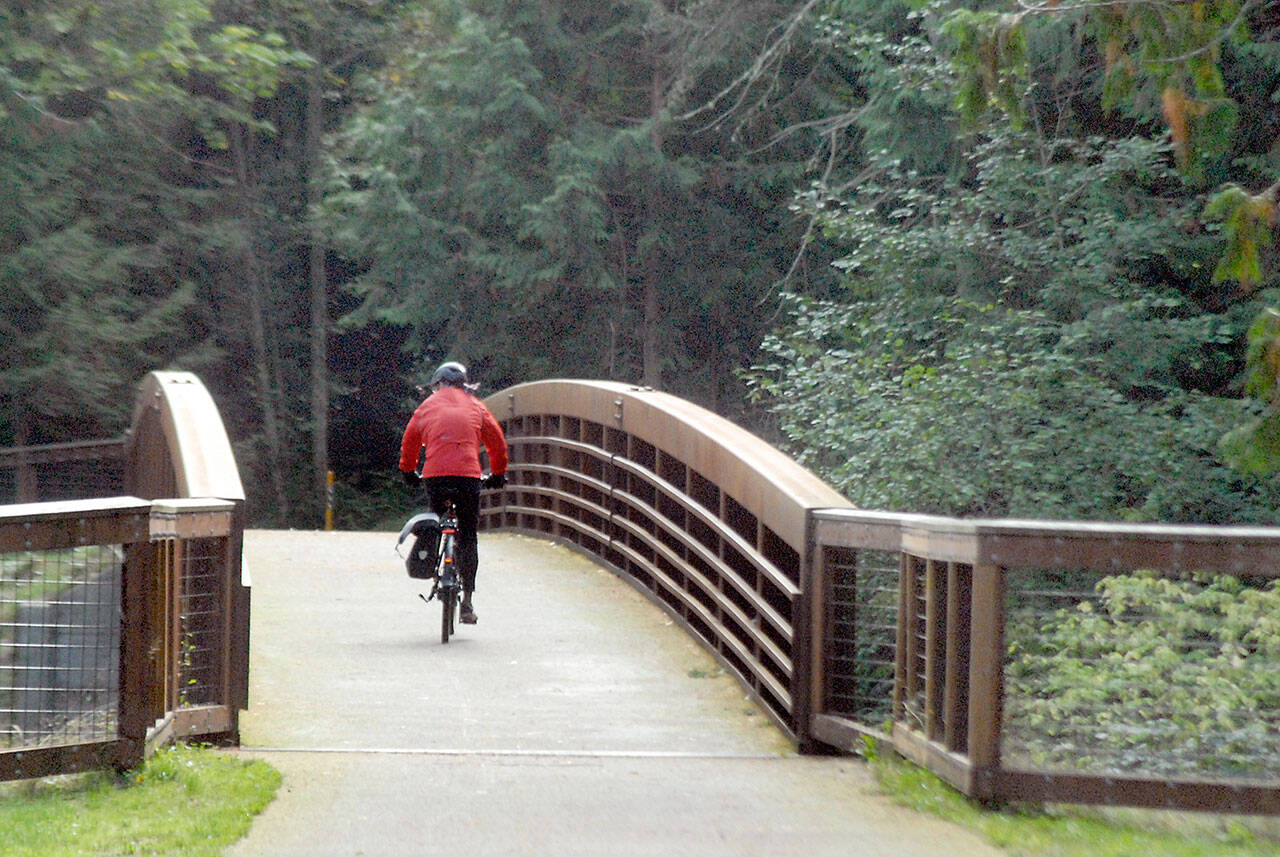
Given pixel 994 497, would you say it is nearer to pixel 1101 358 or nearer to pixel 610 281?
pixel 1101 358

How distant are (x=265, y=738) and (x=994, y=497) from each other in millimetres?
7070

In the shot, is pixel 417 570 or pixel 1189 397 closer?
pixel 417 570

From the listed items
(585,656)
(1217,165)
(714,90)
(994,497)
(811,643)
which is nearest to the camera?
(811,643)

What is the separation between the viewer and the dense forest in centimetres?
1222

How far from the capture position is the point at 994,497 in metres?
12.4

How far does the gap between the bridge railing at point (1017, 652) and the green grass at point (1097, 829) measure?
8 centimetres

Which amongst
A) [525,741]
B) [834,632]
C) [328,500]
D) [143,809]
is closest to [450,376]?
[525,741]

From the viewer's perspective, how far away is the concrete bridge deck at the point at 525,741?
5199 mm

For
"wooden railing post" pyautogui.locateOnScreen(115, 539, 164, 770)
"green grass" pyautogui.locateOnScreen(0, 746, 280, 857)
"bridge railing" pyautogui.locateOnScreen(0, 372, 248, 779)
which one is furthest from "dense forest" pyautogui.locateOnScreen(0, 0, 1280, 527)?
"green grass" pyautogui.locateOnScreen(0, 746, 280, 857)

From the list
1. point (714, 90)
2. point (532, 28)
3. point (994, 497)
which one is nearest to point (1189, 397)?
point (994, 497)

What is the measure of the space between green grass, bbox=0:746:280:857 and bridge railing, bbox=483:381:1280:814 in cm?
237

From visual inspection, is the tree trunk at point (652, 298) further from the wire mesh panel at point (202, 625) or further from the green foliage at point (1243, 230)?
the wire mesh panel at point (202, 625)

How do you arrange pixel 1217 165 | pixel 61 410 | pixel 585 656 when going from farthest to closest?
pixel 61 410 → pixel 1217 165 → pixel 585 656

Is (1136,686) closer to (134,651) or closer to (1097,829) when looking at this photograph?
(1097,829)
